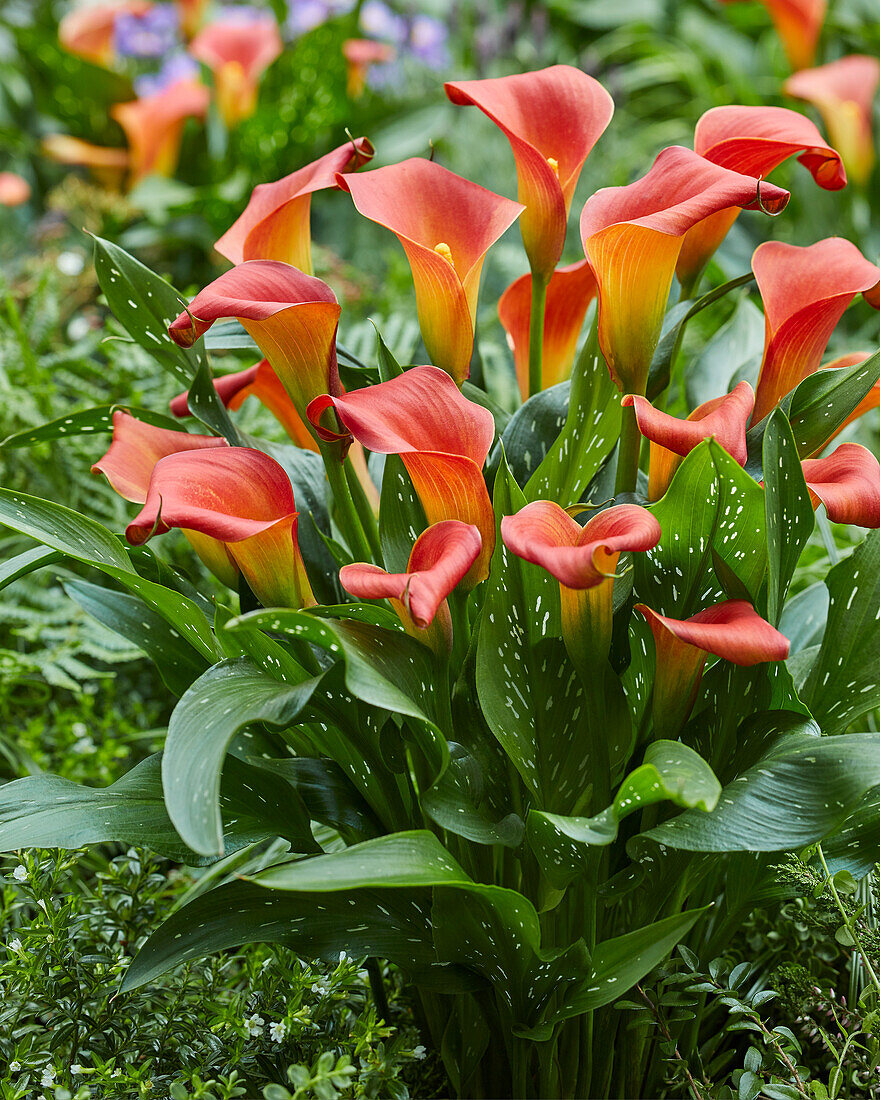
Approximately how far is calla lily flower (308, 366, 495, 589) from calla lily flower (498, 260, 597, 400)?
0.18m

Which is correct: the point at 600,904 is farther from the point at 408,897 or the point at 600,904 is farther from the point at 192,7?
the point at 192,7

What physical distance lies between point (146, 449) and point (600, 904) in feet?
1.15

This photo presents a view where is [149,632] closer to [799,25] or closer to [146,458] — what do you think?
[146,458]

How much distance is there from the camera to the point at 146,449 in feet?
1.73

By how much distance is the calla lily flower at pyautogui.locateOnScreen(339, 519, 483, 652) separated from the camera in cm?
35

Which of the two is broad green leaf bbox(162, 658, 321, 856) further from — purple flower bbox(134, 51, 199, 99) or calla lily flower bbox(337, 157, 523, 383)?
purple flower bbox(134, 51, 199, 99)

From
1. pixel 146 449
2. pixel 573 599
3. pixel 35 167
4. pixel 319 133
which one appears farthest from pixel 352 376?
pixel 35 167

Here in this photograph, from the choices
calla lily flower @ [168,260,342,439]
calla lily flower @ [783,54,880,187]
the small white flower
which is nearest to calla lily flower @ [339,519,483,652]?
calla lily flower @ [168,260,342,439]

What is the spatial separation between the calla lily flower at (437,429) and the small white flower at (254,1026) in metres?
0.25

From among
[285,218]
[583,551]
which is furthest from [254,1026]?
[285,218]

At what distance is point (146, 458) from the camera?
1.71ft

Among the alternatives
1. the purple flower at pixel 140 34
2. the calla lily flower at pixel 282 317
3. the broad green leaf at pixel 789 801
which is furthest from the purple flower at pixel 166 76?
the broad green leaf at pixel 789 801

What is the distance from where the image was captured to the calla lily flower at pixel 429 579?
0.35 meters

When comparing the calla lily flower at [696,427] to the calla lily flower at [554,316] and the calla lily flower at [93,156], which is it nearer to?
the calla lily flower at [554,316]
